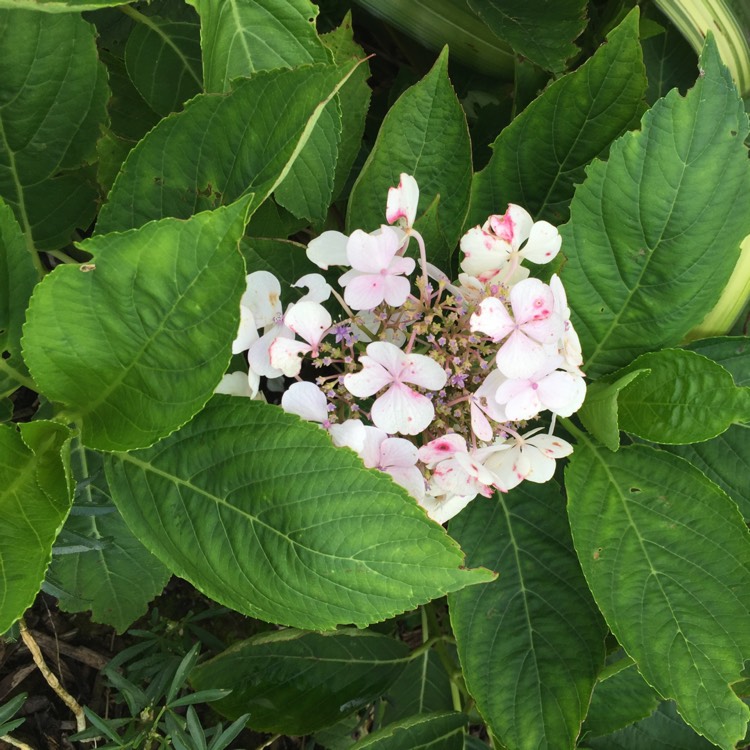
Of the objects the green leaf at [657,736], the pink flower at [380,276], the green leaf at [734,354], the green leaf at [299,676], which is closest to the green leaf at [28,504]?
the pink flower at [380,276]

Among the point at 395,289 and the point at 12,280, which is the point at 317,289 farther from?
the point at 12,280

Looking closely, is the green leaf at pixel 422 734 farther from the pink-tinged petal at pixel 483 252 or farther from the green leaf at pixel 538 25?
the green leaf at pixel 538 25

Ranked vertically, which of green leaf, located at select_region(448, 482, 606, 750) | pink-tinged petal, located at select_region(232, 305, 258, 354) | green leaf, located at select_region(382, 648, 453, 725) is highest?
pink-tinged petal, located at select_region(232, 305, 258, 354)

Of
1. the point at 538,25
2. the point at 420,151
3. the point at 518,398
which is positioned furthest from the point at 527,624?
the point at 538,25

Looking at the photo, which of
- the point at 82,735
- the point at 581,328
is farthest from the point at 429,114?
the point at 82,735

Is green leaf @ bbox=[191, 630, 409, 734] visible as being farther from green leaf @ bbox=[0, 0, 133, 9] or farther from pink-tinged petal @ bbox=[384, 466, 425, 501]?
green leaf @ bbox=[0, 0, 133, 9]

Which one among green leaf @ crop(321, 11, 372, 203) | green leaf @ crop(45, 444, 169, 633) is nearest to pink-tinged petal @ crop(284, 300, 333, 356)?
green leaf @ crop(321, 11, 372, 203)
